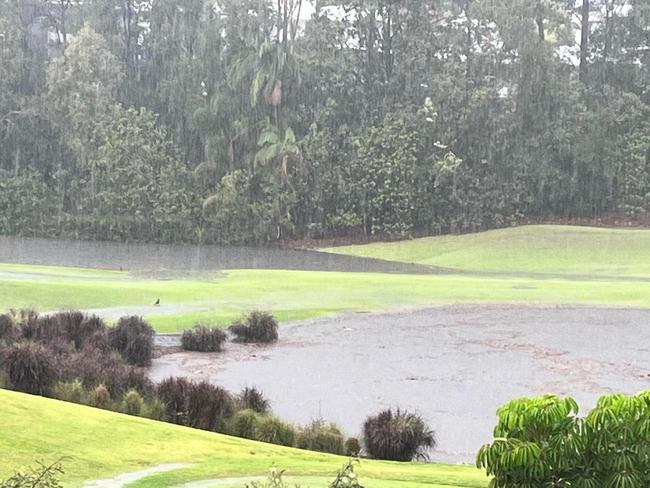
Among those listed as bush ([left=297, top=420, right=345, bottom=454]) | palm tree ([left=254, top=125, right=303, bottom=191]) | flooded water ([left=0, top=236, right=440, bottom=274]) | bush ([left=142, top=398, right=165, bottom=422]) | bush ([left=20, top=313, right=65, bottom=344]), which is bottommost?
bush ([left=297, top=420, right=345, bottom=454])

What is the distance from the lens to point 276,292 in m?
13.2

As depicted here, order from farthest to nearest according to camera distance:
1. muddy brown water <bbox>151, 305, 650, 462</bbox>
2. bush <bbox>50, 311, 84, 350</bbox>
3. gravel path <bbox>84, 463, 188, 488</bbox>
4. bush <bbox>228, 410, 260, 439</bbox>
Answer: bush <bbox>50, 311, 84, 350</bbox>
muddy brown water <bbox>151, 305, 650, 462</bbox>
bush <bbox>228, 410, 260, 439</bbox>
gravel path <bbox>84, 463, 188, 488</bbox>

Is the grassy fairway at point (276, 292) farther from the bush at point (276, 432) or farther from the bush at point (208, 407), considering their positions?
the bush at point (276, 432)

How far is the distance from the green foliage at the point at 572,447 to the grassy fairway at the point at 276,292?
7.98 m

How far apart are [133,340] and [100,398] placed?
2.40 metres

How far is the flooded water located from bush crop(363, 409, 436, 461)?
27.0ft

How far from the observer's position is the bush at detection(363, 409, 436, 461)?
673 centimetres

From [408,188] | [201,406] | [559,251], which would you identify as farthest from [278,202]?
[201,406]

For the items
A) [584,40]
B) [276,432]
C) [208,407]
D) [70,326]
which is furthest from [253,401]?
[584,40]

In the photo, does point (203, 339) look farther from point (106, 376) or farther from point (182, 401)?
point (182, 401)

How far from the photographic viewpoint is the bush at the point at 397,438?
6.73 meters

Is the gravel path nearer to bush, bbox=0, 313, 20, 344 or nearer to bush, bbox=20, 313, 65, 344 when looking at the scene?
bush, bbox=0, 313, 20, 344

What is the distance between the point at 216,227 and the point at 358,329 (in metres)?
7.60

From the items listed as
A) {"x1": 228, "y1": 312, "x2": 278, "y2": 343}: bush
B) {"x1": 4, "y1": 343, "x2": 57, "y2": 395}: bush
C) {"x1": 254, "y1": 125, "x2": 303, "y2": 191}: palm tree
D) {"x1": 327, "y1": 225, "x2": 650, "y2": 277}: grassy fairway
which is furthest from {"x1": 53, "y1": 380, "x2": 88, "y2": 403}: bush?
{"x1": 254, "y1": 125, "x2": 303, "y2": 191}: palm tree
